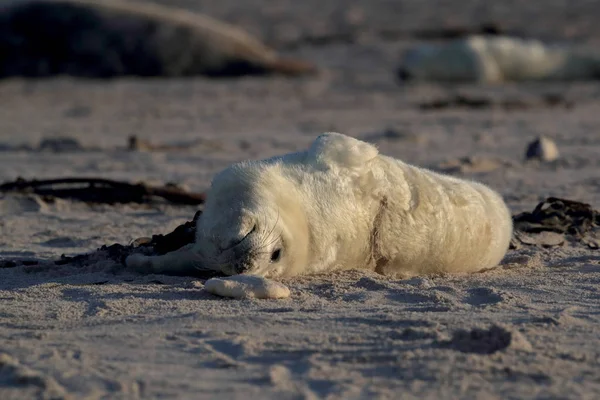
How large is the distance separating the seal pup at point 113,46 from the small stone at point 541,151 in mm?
6574

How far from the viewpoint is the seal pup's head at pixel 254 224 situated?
361 cm

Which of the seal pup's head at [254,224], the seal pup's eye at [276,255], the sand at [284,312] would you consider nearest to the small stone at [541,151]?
the sand at [284,312]

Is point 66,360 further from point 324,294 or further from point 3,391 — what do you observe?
point 324,294

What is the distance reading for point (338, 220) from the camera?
3885mm

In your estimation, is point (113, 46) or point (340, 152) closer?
point (340, 152)

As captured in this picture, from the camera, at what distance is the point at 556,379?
2.77 meters

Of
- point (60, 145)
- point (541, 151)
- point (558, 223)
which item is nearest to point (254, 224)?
point (558, 223)

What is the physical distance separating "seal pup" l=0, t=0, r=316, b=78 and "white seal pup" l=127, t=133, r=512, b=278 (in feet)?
31.2

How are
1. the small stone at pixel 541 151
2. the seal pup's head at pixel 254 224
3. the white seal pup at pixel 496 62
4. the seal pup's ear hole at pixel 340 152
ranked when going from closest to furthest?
the seal pup's head at pixel 254 224 < the seal pup's ear hole at pixel 340 152 < the small stone at pixel 541 151 < the white seal pup at pixel 496 62

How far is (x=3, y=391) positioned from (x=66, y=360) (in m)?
0.26

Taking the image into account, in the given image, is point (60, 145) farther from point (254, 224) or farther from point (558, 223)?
point (254, 224)

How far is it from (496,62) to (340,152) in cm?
975

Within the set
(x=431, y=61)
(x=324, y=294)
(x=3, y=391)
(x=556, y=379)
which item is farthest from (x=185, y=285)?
(x=431, y=61)

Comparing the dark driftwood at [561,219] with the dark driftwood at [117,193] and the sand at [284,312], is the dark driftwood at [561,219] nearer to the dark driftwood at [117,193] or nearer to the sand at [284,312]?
the sand at [284,312]
